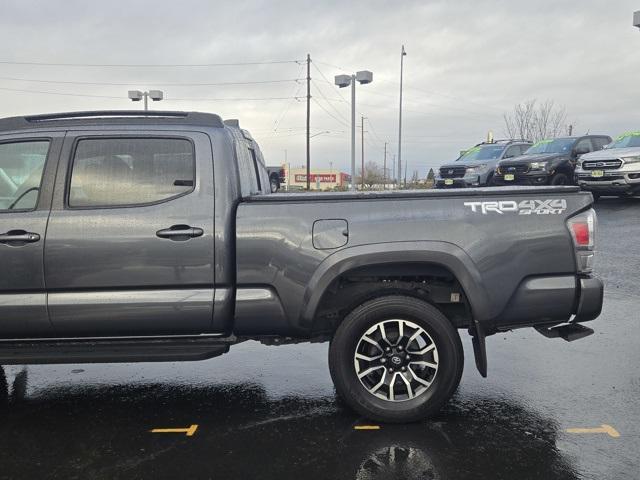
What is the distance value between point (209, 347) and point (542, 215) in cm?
231

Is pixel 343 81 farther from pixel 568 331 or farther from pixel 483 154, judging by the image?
pixel 568 331

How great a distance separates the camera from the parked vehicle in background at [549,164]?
53.0ft

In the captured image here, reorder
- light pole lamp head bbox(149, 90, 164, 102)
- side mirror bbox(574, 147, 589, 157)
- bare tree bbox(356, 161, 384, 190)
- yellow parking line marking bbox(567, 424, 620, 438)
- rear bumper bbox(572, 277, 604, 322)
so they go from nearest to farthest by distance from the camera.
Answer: yellow parking line marking bbox(567, 424, 620, 438), rear bumper bbox(572, 277, 604, 322), side mirror bbox(574, 147, 589, 157), light pole lamp head bbox(149, 90, 164, 102), bare tree bbox(356, 161, 384, 190)

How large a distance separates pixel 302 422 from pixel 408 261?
1277 mm

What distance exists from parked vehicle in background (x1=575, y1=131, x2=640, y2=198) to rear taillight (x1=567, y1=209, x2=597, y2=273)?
12437mm

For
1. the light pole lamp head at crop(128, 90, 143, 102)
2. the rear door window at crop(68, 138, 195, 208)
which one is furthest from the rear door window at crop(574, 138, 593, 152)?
the light pole lamp head at crop(128, 90, 143, 102)

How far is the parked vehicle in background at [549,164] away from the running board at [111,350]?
14.6 metres

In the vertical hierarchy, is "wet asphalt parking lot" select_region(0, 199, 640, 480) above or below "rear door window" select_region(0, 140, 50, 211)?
below

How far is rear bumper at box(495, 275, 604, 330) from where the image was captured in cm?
352

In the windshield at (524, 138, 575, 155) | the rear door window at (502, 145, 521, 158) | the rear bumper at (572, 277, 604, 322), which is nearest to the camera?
the rear bumper at (572, 277, 604, 322)

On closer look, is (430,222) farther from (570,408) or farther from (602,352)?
(602,352)

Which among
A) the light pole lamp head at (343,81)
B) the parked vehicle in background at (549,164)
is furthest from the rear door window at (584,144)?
the light pole lamp head at (343,81)

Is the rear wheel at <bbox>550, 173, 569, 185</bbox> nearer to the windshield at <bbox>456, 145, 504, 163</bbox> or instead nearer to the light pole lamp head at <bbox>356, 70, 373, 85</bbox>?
the windshield at <bbox>456, 145, 504, 163</bbox>

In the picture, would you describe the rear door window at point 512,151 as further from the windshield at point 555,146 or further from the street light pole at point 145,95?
the street light pole at point 145,95
